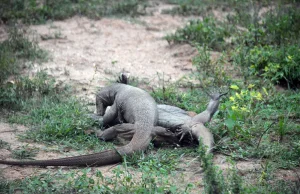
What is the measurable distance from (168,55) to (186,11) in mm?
2955

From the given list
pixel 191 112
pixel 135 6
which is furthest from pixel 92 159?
pixel 135 6

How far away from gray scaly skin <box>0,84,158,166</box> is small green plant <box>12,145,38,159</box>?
37cm

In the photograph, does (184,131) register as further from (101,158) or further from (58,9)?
(58,9)

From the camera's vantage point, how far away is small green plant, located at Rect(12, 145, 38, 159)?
5.07m

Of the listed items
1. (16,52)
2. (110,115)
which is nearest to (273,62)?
(110,115)

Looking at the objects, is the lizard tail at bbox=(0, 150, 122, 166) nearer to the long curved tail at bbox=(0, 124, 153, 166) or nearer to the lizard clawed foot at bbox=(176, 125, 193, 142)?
the long curved tail at bbox=(0, 124, 153, 166)

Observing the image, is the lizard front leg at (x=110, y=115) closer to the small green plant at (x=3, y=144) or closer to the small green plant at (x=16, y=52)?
the small green plant at (x=3, y=144)

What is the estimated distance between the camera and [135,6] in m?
11.3

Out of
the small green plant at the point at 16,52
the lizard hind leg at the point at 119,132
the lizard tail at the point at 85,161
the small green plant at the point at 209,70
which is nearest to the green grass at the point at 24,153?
the lizard tail at the point at 85,161

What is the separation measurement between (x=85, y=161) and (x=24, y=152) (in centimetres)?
82

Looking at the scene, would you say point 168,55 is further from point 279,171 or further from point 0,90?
point 279,171

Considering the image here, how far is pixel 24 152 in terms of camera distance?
16.8 feet

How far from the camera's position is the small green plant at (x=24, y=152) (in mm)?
5069

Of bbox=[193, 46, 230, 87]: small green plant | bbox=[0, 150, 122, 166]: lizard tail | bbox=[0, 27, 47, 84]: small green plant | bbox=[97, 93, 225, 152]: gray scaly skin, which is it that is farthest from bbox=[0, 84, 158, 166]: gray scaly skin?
bbox=[0, 27, 47, 84]: small green plant
